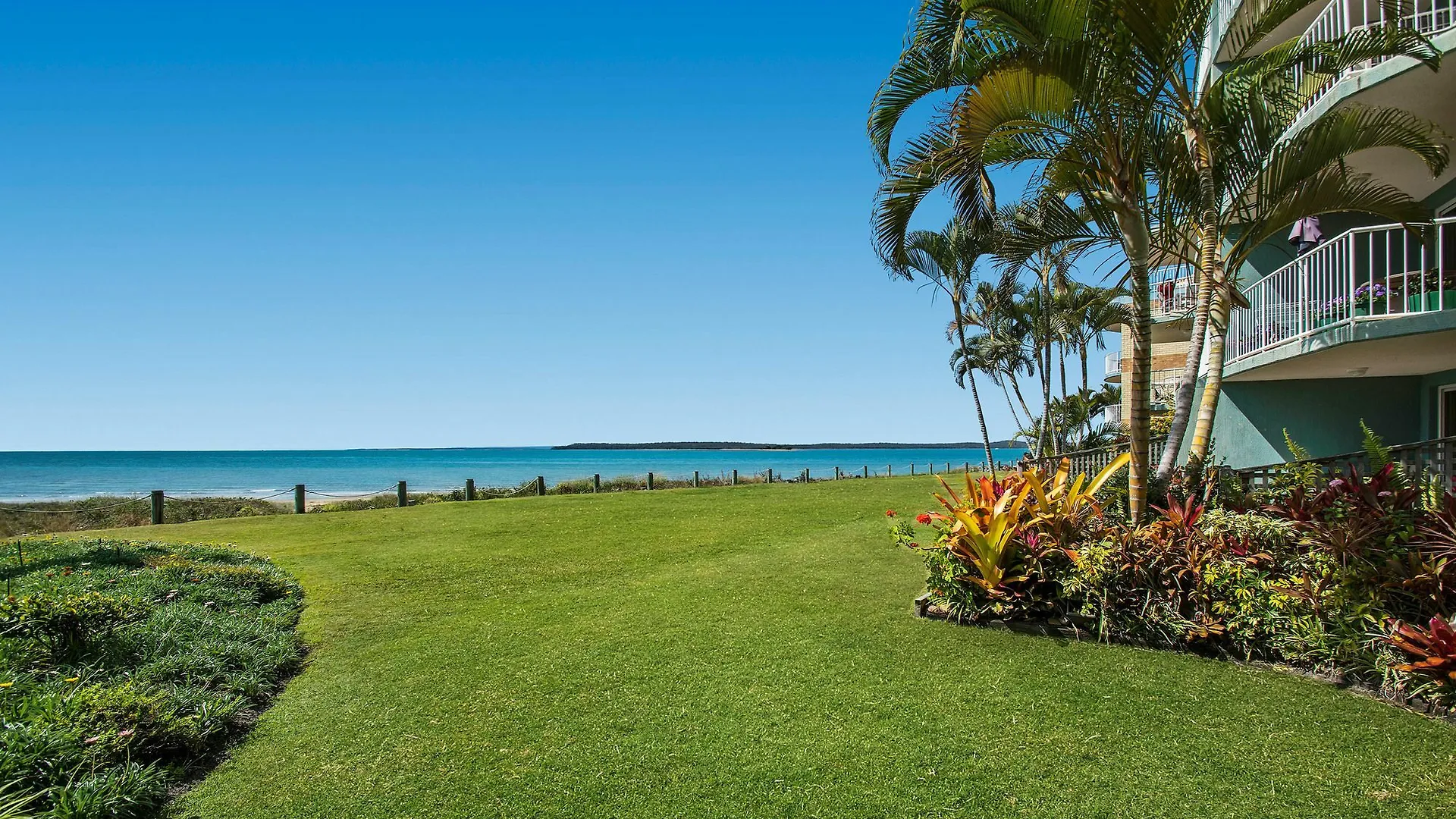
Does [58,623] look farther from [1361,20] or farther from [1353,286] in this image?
[1361,20]

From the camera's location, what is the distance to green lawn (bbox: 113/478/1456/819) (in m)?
3.66

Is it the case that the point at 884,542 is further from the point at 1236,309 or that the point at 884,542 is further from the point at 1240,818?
the point at 1240,818

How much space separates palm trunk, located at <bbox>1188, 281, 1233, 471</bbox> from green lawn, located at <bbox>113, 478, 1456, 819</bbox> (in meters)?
2.54

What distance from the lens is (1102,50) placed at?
19.8 feet

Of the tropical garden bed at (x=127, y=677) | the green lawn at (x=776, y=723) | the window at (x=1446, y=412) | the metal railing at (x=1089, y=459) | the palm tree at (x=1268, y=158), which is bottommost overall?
the green lawn at (x=776, y=723)

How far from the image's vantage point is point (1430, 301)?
7.86m

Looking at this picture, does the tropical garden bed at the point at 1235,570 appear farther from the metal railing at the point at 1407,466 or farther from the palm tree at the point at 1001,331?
the palm tree at the point at 1001,331

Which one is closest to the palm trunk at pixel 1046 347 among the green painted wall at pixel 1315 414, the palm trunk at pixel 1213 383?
the green painted wall at pixel 1315 414

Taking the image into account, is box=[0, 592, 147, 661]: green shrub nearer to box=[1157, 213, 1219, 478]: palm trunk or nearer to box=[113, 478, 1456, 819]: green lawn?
box=[113, 478, 1456, 819]: green lawn

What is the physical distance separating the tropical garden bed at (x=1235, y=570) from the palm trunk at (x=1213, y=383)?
0.35 m

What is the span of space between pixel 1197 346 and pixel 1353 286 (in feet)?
5.31

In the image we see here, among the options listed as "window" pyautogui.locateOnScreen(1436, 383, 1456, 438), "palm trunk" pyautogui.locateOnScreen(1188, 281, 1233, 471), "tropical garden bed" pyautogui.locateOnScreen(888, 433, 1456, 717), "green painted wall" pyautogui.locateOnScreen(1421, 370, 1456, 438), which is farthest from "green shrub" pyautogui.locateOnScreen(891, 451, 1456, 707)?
"green painted wall" pyautogui.locateOnScreen(1421, 370, 1456, 438)

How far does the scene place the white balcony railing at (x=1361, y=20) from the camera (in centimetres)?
711

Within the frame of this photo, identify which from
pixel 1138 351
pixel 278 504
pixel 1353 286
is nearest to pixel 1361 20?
pixel 1353 286
